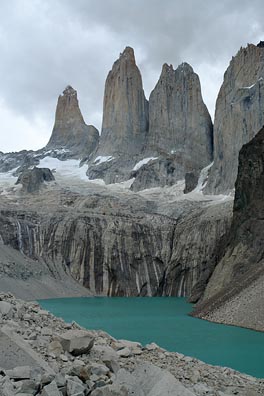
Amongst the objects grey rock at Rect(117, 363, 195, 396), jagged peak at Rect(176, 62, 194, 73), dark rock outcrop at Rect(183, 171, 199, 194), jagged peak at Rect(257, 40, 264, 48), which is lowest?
grey rock at Rect(117, 363, 195, 396)

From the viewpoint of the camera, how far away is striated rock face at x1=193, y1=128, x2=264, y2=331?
32531mm

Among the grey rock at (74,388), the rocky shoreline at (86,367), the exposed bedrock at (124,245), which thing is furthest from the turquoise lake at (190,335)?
the exposed bedrock at (124,245)

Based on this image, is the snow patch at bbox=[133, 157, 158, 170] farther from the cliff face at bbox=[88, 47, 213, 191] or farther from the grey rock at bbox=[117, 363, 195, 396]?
the grey rock at bbox=[117, 363, 195, 396]

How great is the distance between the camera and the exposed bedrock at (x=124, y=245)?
67.2 meters

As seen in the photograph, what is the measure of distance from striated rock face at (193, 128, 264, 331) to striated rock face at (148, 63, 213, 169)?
52.4 m

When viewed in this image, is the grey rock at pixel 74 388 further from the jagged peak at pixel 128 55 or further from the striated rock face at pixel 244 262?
the jagged peak at pixel 128 55

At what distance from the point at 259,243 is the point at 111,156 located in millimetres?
74810

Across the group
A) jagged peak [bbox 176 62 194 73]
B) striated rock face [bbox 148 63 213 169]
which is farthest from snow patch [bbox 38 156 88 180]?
jagged peak [bbox 176 62 194 73]

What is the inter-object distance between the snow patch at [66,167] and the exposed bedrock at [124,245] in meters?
44.7

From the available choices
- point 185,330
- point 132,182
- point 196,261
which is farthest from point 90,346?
point 132,182

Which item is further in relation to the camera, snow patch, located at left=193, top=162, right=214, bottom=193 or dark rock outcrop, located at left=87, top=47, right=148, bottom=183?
dark rock outcrop, located at left=87, top=47, right=148, bottom=183

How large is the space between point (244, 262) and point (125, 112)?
255ft

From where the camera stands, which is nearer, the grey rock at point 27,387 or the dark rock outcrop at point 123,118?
the grey rock at point 27,387

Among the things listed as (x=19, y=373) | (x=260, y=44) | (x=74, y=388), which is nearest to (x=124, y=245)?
(x=260, y=44)
